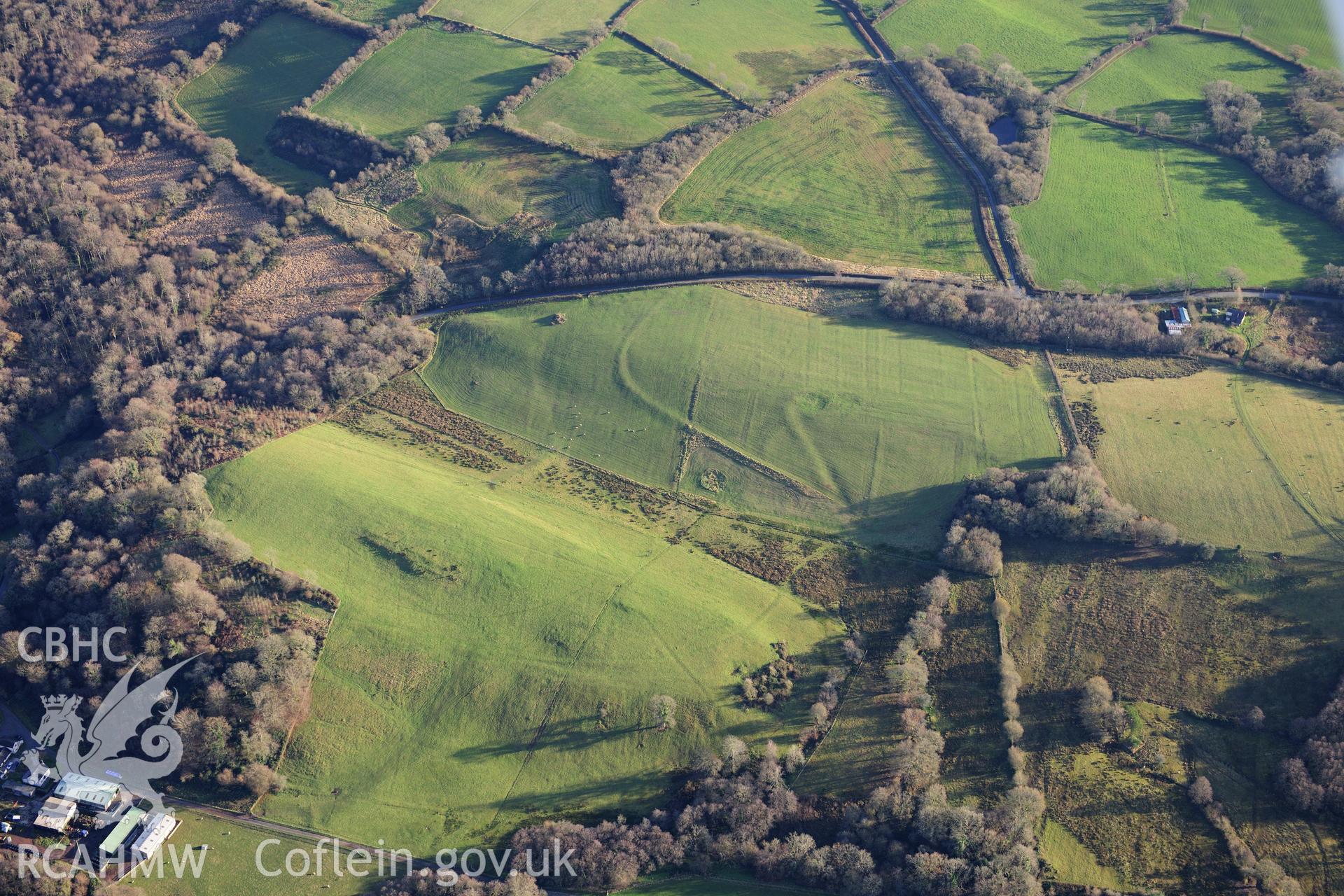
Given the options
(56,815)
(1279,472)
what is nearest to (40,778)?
(56,815)

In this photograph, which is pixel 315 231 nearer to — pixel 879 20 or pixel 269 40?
pixel 269 40

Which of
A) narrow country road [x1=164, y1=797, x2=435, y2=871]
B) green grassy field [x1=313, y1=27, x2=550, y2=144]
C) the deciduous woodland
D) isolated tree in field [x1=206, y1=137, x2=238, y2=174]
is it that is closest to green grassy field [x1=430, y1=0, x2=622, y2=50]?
the deciduous woodland

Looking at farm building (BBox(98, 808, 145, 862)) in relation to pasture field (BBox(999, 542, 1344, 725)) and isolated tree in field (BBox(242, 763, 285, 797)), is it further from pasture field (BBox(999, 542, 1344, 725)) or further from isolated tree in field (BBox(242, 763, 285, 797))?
pasture field (BBox(999, 542, 1344, 725))

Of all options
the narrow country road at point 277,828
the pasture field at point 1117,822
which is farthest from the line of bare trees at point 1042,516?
the narrow country road at point 277,828

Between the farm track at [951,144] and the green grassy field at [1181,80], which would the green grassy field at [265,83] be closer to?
the farm track at [951,144]

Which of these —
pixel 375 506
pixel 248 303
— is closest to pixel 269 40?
pixel 248 303
